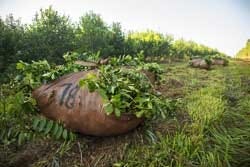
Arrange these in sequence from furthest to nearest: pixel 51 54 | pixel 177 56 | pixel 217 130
Result: pixel 177 56, pixel 51 54, pixel 217 130

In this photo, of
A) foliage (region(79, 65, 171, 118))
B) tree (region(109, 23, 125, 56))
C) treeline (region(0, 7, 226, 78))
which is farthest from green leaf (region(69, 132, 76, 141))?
tree (region(109, 23, 125, 56))

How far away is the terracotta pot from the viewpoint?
2.12 metres

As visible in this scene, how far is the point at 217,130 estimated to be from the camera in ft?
7.45

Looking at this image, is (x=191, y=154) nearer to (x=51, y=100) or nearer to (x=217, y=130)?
(x=217, y=130)

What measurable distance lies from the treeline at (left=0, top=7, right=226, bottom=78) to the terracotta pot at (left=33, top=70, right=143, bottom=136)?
4.73 feet

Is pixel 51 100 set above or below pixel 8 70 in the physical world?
below

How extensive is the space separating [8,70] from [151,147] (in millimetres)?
3509

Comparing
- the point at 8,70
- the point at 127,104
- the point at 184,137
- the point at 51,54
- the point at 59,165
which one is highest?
the point at 51,54

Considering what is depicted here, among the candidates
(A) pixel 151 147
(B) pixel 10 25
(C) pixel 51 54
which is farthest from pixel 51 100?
(B) pixel 10 25

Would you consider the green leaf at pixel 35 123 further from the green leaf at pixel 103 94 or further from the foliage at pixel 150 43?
the foliage at pixel 150 43

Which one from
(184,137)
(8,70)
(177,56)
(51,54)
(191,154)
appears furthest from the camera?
(177,56)

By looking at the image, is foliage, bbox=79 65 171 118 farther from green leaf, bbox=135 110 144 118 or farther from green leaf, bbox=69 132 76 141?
green leaf, bbox=69 132 76 141

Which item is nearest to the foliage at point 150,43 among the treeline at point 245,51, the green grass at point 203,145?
the treeline at point 245,51

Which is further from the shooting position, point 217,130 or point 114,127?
point 217,130
